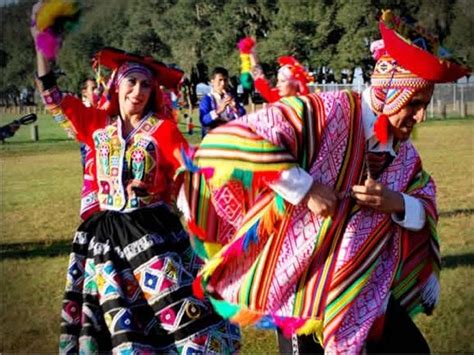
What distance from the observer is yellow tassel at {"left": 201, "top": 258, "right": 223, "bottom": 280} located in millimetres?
3449

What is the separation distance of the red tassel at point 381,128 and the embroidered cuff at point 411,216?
27cm

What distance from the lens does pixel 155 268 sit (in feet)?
14.1

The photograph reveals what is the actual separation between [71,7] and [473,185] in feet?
29.8

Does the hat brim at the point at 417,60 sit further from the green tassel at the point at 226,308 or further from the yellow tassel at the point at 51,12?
the yellow tassel at the point at 51,12

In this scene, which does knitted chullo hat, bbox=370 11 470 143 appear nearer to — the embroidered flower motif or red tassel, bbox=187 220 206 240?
red tassel, bbox=187 220 206 240

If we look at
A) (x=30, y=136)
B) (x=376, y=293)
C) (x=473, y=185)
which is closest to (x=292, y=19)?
(x=30, y=136)

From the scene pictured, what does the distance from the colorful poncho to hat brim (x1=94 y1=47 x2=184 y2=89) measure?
148 centimetres

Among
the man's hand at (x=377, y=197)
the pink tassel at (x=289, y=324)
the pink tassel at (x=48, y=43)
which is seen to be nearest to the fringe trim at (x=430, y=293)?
the man's hand at (x=377, y=197)

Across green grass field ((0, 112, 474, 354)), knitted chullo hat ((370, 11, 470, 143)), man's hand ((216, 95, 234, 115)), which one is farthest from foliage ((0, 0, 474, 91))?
knitted chullo hat ((370, 11, 470, 143))

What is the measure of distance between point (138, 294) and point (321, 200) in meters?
1.50

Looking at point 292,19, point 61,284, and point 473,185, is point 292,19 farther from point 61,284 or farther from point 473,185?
point 61,284

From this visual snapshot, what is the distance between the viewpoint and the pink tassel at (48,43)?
4680mm

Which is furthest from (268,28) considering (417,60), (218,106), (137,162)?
(417,60)

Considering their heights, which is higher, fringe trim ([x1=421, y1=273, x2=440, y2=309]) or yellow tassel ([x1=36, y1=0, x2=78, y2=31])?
yellow tassel ([x1=36, y1=0, x2=78, y2=31])
